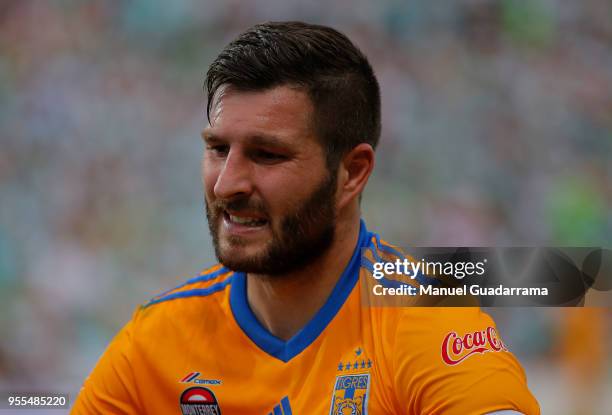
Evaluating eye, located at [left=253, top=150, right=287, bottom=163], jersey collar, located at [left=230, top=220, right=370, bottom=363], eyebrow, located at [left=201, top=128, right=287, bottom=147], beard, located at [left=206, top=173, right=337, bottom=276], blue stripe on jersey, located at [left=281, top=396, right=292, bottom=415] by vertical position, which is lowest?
blue stripe on jersey, located at [left=281, top=396, right=292, bottom=415]

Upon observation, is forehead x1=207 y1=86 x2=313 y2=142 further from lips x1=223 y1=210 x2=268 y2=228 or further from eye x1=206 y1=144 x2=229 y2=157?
lips x1=223 y1=210 x2=268 y2=228

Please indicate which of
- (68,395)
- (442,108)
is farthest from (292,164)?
(442,108)

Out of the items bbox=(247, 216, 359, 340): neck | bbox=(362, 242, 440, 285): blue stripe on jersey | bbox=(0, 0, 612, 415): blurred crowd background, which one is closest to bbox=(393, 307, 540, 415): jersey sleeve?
bbox=(362, 242, 440, 285): blue stripe on jersey

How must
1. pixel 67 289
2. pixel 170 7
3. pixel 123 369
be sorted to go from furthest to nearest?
pixel 170 7 → pixel 67 289 → pixel 123 369

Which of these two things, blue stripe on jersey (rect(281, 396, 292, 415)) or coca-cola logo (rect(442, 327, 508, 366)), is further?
blue stripe on jersey (rect(281, 396, 292, 415))

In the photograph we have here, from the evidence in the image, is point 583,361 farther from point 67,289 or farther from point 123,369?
point 67,289

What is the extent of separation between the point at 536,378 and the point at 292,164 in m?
2.19

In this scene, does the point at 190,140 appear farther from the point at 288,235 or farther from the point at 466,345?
the point at 466,345

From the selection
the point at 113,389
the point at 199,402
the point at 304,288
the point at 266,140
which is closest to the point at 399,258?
the point at 304,288

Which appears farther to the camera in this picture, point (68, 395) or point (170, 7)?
point (170, 7)

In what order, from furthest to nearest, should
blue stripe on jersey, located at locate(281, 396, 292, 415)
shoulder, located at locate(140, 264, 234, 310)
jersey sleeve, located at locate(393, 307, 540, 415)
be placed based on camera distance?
shoulder, located at locate(140, 264, 234, 310) < blue stripe on jersey, located at locate(281, 396, 292, 415) < jersey sleeve, located at locate(393, 307, 540, 415)

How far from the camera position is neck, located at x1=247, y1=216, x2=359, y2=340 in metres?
1.76

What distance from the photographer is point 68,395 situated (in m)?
3.46

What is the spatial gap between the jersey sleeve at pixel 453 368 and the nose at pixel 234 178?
0.47 meters
